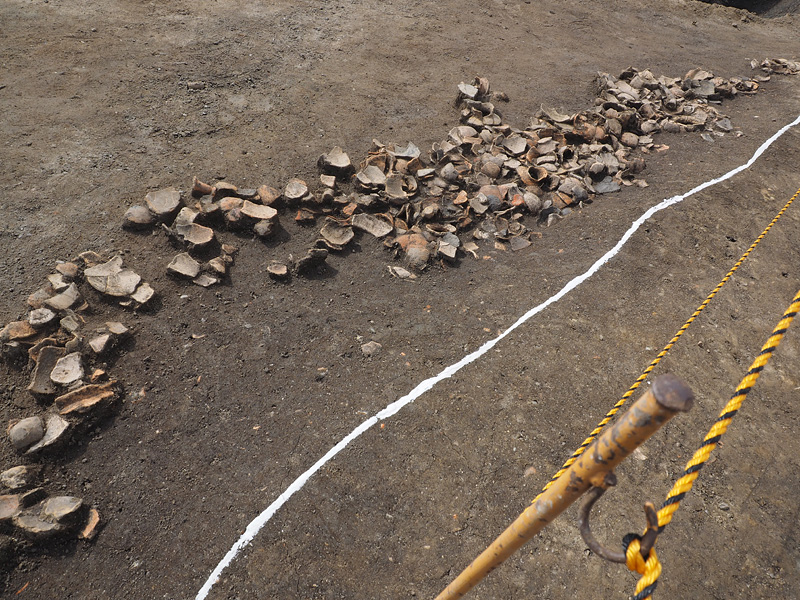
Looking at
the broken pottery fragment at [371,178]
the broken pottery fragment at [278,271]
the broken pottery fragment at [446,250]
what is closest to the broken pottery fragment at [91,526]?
the broken pottery fragment at [278,271]

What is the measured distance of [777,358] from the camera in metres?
3.73

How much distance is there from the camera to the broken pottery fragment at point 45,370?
2.89 meters

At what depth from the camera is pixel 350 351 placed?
3.51 metres

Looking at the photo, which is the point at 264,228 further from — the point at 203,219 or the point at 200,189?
the point at 200,189

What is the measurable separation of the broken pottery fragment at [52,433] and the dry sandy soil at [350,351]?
106mm

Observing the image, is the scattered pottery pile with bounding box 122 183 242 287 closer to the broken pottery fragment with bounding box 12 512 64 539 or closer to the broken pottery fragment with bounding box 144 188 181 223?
the broken pottery fragment with bounding box 144 188 181 223

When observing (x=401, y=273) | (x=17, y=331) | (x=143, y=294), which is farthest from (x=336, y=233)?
(x=17, y=331)

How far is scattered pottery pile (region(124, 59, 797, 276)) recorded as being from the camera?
4.11 metres

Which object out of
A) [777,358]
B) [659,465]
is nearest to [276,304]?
[659,465]

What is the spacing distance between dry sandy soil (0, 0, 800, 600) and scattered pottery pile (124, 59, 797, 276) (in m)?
0.20

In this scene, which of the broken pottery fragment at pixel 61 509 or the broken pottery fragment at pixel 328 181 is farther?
the broken pottery fragment at pixel 328 181

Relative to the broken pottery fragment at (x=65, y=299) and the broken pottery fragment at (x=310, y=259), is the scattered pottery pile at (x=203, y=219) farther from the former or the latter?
the broken pottery fragment at (x=65, y=299)

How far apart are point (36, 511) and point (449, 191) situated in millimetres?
4025

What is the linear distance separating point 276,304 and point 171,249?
1056 mm
